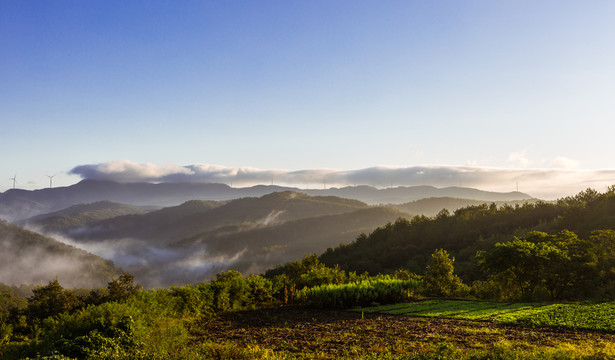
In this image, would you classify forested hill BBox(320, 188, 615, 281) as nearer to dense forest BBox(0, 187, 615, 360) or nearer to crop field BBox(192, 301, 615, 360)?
dense forest BBox(0, 187, 615, 360)

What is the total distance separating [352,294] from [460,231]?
2420 inches

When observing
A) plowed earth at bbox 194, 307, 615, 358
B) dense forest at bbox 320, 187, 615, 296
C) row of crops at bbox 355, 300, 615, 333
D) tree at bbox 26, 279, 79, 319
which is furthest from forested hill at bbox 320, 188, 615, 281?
tree at bbox 26, 279, 79, 319

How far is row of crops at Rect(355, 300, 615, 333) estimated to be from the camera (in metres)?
13.4

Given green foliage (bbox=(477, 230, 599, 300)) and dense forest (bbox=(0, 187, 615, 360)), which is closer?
dense forest (bbox=(0, 187, 615, 360))

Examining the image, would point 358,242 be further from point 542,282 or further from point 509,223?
point 542,282

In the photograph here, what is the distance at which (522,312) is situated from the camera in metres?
15.4

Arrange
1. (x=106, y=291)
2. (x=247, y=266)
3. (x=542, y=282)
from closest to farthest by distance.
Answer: (x=106, y=291)
(x=542, y=282)
(x=247, y=266)

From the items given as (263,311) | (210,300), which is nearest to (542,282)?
(263,311)

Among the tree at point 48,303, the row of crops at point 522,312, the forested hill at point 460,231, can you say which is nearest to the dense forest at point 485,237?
the forested hill at point 460,231

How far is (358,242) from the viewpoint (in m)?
88.2

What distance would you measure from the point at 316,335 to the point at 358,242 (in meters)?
77.0

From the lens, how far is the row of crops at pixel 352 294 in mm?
18875

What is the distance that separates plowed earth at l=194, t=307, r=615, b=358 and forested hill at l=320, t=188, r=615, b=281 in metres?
37.3

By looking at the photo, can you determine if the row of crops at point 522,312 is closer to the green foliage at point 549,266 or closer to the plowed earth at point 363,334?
the plowed earth at point 363,334
